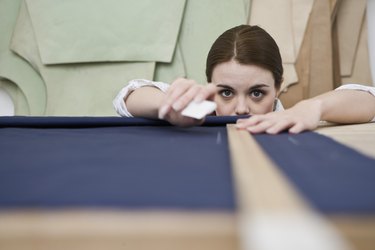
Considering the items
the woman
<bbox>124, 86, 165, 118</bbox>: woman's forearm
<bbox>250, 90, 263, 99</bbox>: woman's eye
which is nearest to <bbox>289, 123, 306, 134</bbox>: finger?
the woman

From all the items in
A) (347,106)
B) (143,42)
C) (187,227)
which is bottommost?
(187,227)

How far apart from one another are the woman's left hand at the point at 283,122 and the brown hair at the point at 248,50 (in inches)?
12.8

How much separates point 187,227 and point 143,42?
1.28m

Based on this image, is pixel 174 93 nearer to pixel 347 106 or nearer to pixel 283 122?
pixel 283 122

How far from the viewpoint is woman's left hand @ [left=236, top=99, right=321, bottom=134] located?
586 millimetres

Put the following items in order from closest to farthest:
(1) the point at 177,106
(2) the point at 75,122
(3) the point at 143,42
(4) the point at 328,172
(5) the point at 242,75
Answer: (4) the point at 328,172, (1) the point at 177,106, (2) the point at 75,122, (5) the point at 242,75, (3) the point at 143,42

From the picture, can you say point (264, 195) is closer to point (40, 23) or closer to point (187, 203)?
point (187, 203)

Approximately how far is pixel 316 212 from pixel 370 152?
0.77 feet

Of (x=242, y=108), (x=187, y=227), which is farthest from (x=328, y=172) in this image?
(x=242, y=108)

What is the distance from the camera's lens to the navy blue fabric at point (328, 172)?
0.71 feet

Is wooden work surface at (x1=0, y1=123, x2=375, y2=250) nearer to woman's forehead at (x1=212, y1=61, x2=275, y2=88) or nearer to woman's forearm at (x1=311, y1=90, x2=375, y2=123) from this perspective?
woman's forearm at (x1=311, y1=90, x2=375, y2=123)

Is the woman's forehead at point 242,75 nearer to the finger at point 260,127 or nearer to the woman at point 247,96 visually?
the woman at point 247,96

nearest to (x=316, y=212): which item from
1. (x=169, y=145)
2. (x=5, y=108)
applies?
(x=169, y=145)

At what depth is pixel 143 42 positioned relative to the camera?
140 cm
